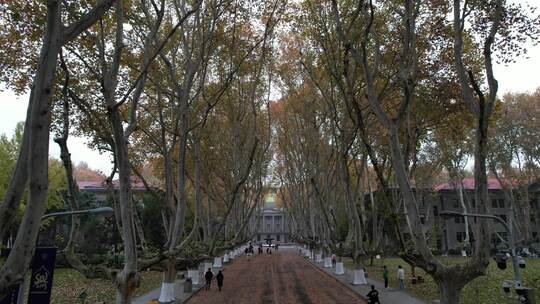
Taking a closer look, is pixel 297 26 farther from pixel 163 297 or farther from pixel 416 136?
pixel 163 297

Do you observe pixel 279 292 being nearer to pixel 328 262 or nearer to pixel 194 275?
pixel 194 275

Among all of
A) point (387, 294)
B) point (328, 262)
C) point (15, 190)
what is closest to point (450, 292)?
point (387, 294)

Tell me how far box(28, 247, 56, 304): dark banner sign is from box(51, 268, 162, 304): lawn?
7409 mm

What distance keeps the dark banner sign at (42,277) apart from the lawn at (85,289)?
24.3ft

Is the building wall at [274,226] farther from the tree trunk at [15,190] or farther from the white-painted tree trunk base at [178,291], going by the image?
the tree trunk at [15,190]

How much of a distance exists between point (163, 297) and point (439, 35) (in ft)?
51.4

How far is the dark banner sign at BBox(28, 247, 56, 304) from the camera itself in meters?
9.20

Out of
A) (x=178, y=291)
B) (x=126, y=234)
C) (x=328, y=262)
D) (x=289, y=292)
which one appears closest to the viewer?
(x=126, y=234)

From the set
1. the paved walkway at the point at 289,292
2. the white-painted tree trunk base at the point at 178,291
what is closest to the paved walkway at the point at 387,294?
the paved walkway at the point at 289,292

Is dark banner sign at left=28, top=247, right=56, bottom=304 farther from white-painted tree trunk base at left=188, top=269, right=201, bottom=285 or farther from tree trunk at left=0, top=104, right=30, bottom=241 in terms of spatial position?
white-painted tree trunk base at left=188, top=269, right=201, bottom=285

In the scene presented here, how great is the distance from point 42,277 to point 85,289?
14.2 metres

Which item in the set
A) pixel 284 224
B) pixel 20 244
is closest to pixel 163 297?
pixel 20 244

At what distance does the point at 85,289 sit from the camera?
71.6 feet

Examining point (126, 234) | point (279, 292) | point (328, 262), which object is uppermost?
point (126, 234)
